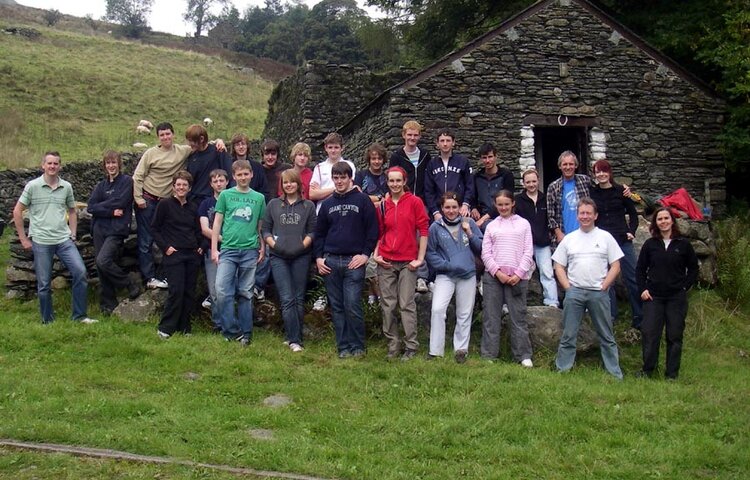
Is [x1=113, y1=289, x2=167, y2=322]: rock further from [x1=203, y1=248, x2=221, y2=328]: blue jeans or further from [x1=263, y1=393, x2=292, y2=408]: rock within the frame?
[x1=263, y1=393, x2=292, y2=408]: rock

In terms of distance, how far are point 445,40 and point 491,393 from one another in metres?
17.8

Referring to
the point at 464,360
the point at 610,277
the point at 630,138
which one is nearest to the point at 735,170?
the point at 630,138

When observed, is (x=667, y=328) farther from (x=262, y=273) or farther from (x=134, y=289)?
(x=134, y=289)

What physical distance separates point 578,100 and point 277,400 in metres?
9.39

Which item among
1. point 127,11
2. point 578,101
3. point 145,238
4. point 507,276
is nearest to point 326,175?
point 145,238

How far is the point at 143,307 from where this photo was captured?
8.69 meters

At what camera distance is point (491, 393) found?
6527 millimetres

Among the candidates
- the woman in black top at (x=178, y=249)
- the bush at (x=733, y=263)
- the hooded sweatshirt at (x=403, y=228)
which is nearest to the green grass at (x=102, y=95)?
the woman in black top at (x=178, y=249)

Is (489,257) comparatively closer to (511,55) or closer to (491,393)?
(491,393)

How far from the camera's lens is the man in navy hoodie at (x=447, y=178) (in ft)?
28.2

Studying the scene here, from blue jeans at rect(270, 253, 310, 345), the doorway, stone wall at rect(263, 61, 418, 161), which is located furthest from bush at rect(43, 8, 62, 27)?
blue jeans at rect(270, 253, 310, 345)

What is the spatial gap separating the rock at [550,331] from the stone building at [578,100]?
556cm

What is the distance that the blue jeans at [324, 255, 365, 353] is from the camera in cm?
764

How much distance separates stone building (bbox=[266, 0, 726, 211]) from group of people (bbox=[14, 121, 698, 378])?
15.0ft
